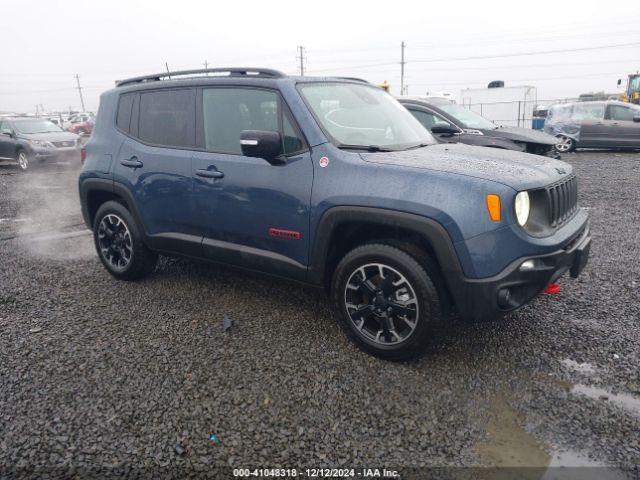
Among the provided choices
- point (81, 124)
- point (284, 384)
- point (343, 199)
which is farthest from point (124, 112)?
point (81, 124)

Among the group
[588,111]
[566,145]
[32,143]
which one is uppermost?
[588,111]

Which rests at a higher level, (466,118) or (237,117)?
(237,117)

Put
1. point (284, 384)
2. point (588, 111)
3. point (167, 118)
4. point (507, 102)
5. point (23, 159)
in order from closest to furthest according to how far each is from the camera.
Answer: point (284, 384) < point (167, 118) < point (23, 159) < point (588, 111) < point (507, 102)

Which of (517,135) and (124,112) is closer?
(124,112)

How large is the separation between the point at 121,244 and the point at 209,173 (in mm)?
1530

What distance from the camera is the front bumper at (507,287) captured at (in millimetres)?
2766

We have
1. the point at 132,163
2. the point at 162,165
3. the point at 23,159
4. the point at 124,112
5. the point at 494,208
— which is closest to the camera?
the point at 494,208

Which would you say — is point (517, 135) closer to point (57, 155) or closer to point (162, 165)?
point (162, 165)

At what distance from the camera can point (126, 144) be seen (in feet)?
14.5

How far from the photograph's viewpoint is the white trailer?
26.9 meters

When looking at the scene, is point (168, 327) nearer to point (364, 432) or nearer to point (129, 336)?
point (129, 336)

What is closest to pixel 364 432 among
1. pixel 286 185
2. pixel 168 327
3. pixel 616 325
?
pixel 286 185

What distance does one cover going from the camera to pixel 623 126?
1467 centimetres

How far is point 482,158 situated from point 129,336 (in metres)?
2.89
